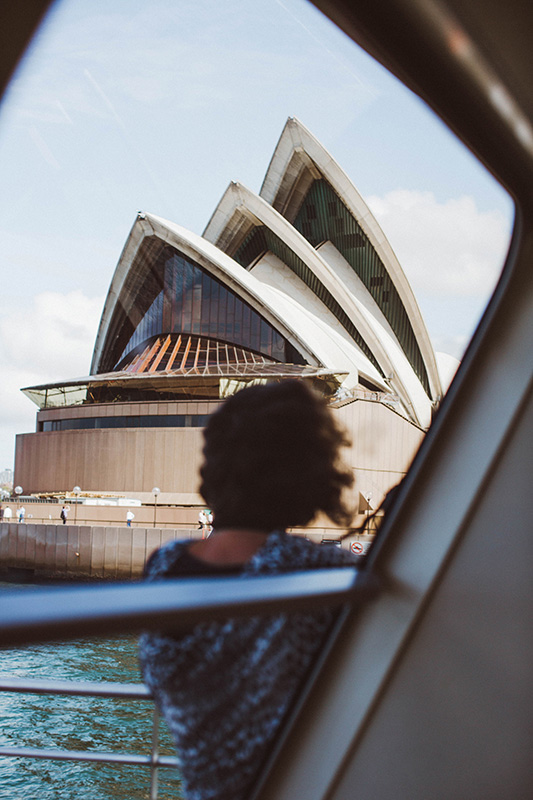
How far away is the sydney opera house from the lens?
49.6 feet

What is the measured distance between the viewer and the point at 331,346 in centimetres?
1802

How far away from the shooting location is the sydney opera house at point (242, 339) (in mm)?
15109

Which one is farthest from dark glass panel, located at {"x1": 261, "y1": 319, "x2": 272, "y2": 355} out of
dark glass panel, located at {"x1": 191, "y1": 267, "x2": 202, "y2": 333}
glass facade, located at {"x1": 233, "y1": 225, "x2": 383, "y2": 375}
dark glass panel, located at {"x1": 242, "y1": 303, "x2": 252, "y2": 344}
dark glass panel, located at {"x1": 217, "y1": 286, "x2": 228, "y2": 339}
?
glass facade, located at {"x1": 233, "y1": 225, "x2": 383, "y2": 375}

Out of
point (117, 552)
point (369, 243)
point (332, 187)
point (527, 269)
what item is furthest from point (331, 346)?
point (527, 269)

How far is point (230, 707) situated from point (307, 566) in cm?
20

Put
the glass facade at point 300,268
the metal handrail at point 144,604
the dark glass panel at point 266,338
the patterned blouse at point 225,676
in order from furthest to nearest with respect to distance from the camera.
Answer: the glass facade at point 300,268 → the dark glass panel at point 266,338 → the patterned blouse at point 225,676 → the metal handrail at point 144,604

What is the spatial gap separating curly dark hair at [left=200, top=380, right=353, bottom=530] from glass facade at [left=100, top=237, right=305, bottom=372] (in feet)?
54.2

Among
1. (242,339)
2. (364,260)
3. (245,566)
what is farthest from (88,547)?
(364,260)

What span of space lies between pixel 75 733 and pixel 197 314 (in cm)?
1482

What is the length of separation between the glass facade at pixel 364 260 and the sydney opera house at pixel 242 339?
0.05 meters

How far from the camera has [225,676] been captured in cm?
73

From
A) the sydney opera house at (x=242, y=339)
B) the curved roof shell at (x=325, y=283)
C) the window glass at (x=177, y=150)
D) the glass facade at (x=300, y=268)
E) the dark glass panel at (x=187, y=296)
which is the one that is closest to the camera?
the window glass at (x=177, y=150)

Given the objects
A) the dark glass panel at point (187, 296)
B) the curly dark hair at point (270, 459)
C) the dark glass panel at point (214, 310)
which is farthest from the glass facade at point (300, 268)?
the curly dark hair at point (270, 459)

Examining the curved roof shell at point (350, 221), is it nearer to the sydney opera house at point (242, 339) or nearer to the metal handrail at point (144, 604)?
the sydney opera house at point (242, 339)
